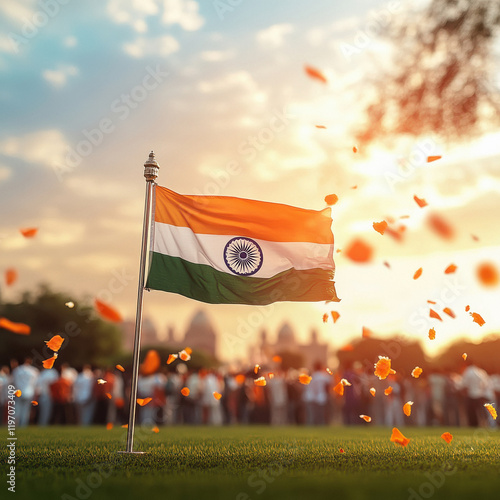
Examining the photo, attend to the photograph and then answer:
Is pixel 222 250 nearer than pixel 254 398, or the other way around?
pixel 222 250

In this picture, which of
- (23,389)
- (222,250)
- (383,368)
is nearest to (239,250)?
(222,250)

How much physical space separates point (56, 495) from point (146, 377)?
62.5 feet

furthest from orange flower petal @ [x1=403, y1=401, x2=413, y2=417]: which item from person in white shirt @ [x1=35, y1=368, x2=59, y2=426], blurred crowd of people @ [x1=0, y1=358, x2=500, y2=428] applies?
person in white shirt @ [x1=35, y1=368, x2=59, y2=426]

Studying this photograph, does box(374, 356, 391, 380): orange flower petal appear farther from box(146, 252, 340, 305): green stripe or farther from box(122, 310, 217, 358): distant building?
box(122, 310, 217, 358): distant building

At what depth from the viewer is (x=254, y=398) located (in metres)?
25.1

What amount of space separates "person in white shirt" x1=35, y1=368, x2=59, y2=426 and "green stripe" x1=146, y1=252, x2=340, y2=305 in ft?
44.8

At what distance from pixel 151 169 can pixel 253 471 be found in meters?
4.89

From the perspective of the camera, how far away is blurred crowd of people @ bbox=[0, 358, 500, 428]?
71.1 feet

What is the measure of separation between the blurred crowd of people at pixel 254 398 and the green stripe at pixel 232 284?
10779 mm

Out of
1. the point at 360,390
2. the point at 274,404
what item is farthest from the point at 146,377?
the point at 360,390

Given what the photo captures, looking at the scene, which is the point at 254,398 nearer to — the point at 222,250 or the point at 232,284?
the point at 232,284

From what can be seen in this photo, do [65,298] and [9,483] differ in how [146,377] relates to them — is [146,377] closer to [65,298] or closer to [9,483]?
[9,483]

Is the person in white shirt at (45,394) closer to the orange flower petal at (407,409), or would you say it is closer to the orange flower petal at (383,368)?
the orange flower petal at (407,409)

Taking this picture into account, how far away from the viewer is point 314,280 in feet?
35.3
